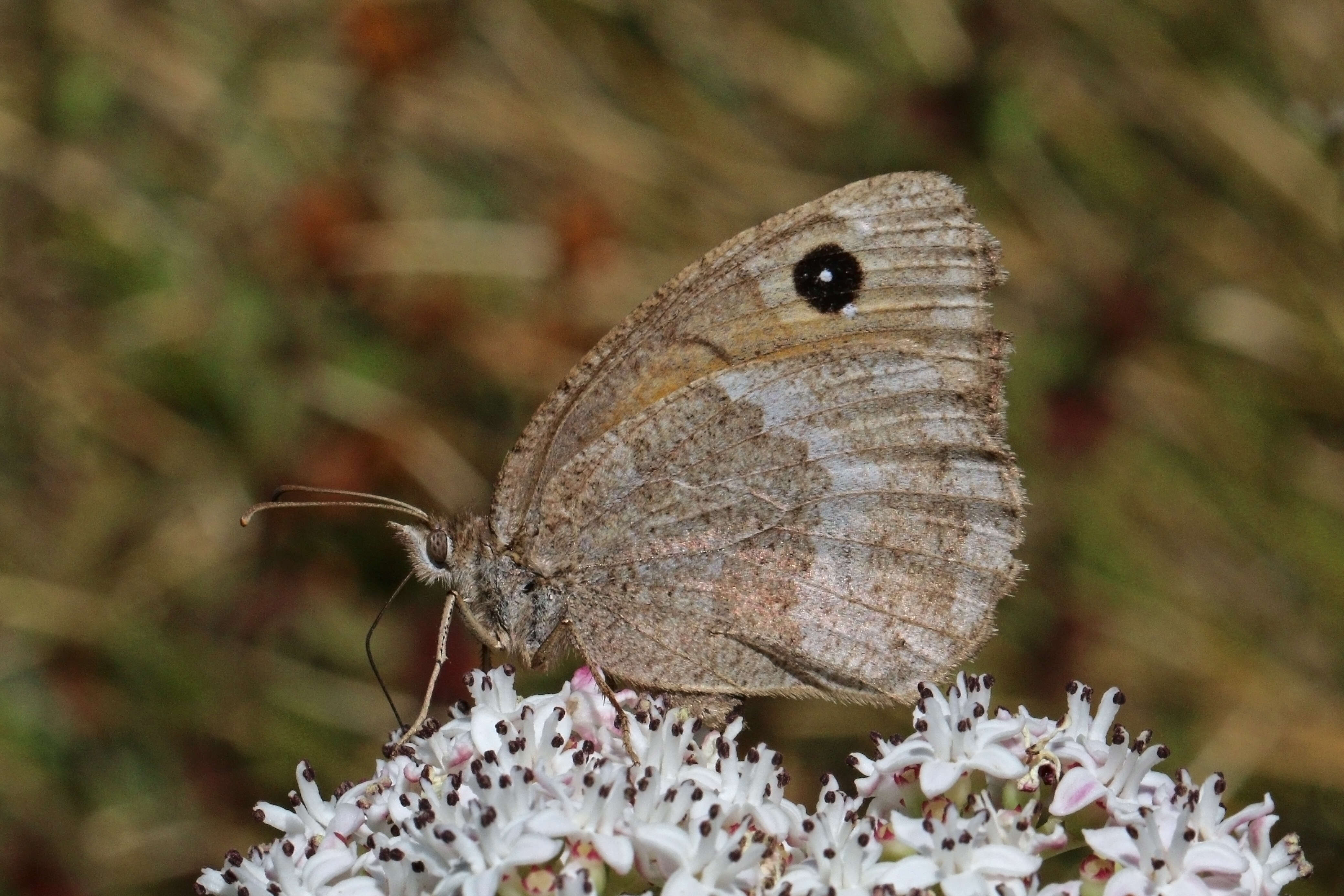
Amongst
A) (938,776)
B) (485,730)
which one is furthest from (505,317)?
(938,776)

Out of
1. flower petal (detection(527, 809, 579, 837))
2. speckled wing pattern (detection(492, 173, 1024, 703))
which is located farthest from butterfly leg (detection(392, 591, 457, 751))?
flower petal (detection(527, 809, 579, 837))

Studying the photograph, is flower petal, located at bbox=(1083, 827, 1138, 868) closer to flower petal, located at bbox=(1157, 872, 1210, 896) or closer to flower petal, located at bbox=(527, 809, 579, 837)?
flower petal, located at bbox=(1157, 872, 1210, 896)

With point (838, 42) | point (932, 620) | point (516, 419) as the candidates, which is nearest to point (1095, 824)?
point (932, 620)

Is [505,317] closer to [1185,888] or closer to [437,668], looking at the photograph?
[437,668]

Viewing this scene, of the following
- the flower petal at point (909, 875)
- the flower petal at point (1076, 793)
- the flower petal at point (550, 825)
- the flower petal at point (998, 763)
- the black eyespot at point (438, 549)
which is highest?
the black eyespot at point (438, 549)

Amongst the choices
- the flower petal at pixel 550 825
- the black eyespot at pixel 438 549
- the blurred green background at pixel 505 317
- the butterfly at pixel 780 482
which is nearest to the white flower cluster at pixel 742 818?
the flower petal at pixel 550 825

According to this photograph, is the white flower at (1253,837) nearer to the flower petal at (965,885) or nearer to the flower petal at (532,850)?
the flower petal at (965,885)
